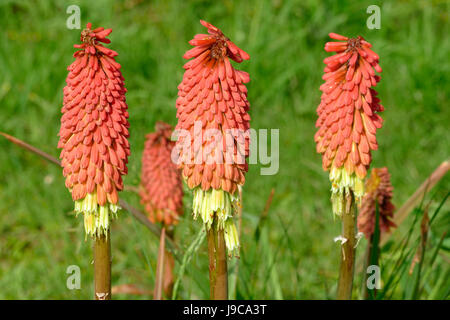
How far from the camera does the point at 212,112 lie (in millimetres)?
2635

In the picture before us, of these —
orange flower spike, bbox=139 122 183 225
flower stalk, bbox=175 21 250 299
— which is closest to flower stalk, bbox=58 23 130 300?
flower stalk, bbox=175 21 250 299

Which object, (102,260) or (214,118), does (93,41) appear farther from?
(102,260)

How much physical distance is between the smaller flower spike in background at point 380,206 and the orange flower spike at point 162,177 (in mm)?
1169

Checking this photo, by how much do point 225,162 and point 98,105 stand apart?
23.4 inches

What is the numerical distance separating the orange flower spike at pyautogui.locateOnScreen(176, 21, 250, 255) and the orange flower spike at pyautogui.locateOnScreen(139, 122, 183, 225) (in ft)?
4.21

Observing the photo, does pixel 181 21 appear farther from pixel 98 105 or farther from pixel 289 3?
pixel 98 105

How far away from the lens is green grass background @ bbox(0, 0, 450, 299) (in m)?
5.43

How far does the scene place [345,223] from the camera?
3.07 meters

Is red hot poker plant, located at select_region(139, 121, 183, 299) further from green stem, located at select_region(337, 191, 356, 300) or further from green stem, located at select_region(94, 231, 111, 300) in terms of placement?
green stem, located at select_region(337, 191, 356, 300)

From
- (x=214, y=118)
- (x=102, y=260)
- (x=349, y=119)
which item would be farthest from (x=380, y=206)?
(x=102, y=260)

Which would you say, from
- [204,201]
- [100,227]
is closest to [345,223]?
[204,201]

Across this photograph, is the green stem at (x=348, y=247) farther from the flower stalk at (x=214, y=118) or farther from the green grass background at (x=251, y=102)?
the green grass background at (x=251, y=102)

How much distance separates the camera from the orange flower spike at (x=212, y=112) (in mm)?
2643
